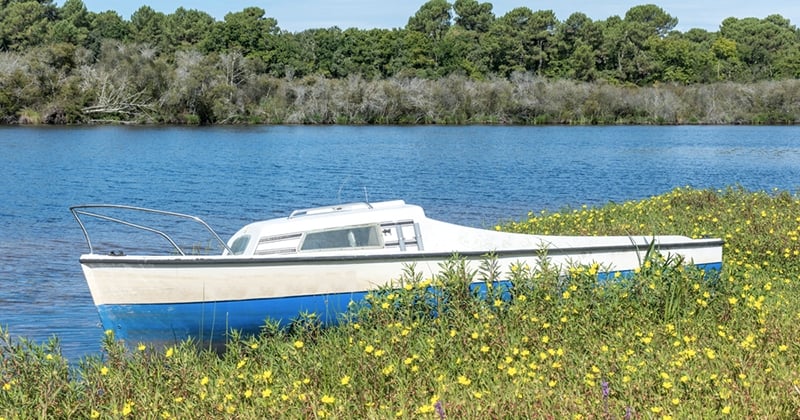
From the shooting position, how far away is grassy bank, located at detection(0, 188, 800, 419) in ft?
23.9

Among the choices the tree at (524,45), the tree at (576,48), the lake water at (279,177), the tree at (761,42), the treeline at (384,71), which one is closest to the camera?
the lake water at (279,177)

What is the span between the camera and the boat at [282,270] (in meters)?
10.7

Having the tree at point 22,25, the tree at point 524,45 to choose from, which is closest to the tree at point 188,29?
the tree at point 22,25

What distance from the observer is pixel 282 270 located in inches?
431

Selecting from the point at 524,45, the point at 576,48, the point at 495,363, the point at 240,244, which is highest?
the point at 524,45

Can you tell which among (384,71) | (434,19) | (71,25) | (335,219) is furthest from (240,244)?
(434,19)

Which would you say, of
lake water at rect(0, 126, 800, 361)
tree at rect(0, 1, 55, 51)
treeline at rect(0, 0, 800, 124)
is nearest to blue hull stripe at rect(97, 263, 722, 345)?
lake water at rect(0, 126, 800, 361)

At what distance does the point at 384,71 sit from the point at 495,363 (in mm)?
131671

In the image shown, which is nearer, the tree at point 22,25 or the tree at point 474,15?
the tree at point 22,25

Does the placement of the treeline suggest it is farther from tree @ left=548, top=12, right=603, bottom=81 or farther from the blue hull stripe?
the blue hull stripe

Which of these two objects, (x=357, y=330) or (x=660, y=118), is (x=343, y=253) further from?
(x=660, y=118)

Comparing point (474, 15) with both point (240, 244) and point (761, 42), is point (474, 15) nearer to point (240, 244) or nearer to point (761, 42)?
point (761, 42)

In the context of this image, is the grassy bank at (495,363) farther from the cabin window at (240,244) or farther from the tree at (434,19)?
the tree at (434,19)

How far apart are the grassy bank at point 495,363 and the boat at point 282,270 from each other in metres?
0.51
